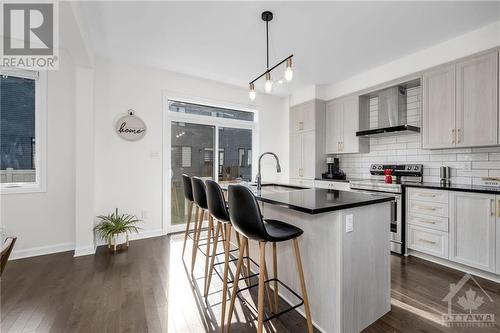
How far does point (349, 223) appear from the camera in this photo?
1586mm

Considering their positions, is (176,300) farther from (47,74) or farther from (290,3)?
(47,74)

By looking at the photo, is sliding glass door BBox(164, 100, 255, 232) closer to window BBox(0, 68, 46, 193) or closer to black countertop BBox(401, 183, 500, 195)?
window BBox(0, 68, 46, 193)

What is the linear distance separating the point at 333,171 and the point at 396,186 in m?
1.43

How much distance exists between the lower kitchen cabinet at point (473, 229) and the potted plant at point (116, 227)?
13.9 feet

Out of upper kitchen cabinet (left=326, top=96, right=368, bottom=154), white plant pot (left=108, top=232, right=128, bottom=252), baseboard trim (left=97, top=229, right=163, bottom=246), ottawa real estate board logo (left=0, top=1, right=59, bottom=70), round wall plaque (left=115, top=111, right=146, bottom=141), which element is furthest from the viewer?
upper kitchen cabinet (left=326, top=96, right=368, bottom=154)

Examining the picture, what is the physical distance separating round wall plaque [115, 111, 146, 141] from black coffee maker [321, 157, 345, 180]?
3429 mm

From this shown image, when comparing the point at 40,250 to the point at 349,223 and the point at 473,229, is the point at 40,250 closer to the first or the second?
the point at 349,223

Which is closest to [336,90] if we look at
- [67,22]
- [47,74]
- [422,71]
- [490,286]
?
[422,71]

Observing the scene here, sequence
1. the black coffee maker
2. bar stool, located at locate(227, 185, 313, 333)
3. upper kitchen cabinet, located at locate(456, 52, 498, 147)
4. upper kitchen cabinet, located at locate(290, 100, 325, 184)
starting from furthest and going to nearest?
upper kitchen cabinet, located at locate(290, 100, 325, 184), the black coffee maker, upper kitchen cabinet, located at locate(456, 52, 498, 147), bar stool, located at locate(227, 185, 313, 333)

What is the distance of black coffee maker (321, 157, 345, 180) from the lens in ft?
14.5

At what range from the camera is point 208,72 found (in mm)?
4012

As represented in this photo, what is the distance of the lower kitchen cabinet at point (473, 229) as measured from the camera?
2.41m

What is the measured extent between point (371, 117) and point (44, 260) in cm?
548

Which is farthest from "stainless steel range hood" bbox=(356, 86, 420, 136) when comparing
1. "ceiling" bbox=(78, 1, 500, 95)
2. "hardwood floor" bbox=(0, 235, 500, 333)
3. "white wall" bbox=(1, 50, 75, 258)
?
"white wall" bbox=(1, 50, 75, 258)
